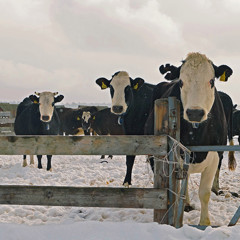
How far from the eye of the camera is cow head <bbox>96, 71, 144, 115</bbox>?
6.92 metres

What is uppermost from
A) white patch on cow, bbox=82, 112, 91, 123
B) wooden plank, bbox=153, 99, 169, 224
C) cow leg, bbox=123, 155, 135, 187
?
white patch on cow, bbox=82, 112, 91, 123

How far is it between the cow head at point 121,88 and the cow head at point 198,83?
99.4 inches

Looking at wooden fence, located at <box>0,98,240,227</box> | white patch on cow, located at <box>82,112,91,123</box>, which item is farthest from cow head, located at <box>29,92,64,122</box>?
wooden fence, located at <box>0,98,240,227</box>

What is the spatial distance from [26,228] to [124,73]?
4.85 m

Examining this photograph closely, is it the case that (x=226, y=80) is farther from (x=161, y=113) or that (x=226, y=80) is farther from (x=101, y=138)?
(x=101, y=138)

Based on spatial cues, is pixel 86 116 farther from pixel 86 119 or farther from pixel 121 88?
pixel 121 88

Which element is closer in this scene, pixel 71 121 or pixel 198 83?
pixel 198 83

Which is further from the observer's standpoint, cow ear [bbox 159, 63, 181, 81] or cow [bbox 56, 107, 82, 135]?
cow [bbox 56, 107, 82, 135]

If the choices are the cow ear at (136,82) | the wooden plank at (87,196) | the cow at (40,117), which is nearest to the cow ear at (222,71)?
the wooden plank at (87,196)

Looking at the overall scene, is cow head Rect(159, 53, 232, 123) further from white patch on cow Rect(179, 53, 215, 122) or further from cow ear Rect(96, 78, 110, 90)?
cow ear Rect(96, 78, 110, 90)

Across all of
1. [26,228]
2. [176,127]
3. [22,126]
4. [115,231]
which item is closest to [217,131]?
[176,127]

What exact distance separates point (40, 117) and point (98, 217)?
20.8 ft

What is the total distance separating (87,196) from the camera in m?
3.32

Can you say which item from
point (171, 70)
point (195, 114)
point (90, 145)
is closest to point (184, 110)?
point (195, 114)
